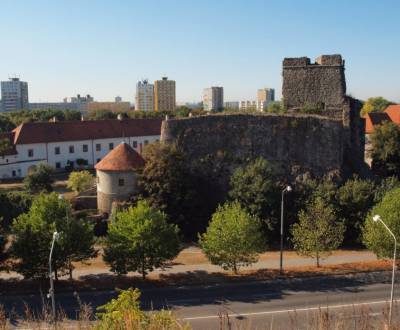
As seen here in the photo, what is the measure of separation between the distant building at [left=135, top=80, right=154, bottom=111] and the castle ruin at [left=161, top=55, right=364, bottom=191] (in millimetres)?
150546

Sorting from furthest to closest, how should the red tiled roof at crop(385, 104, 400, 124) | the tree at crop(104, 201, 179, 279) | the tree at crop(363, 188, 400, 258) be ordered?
the red tiled roof at crop(385, 104, 400, 124)
the tree at crop(363, 188, 400, 258)
the tree at crop(104, 201, 179, 279)

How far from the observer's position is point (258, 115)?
38.5 metres

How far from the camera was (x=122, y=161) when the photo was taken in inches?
1496

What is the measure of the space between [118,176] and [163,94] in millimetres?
148114

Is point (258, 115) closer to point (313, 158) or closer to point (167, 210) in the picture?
point (313, 158)

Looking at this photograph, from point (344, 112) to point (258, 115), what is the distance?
24.3ft

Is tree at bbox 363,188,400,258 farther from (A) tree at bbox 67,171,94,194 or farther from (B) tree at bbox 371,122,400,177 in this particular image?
(A) tree at bbox 67,171,94,194

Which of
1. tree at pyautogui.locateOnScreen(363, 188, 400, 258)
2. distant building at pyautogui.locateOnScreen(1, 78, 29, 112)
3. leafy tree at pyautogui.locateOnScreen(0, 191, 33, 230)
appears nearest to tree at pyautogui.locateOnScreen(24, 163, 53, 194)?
leafy tree at pyautogui.locateOnScreen(0, 191, 33, 230)

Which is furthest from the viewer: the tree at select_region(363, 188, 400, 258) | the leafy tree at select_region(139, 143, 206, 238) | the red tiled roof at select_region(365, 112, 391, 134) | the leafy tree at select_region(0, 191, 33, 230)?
the red tiled roof at select_region(365, 112, 391, 134)

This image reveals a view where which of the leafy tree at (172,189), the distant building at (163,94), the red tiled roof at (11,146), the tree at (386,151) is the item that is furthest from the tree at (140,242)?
the distant building at (163,94)

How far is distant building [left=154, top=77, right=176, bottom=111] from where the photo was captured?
18016cm

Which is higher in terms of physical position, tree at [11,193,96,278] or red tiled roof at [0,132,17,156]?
red tiled roof at [0,132,17,156]

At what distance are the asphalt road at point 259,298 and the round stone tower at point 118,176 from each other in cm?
Result: 1433

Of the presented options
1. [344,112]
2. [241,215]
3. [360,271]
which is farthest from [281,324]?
[344,112]
